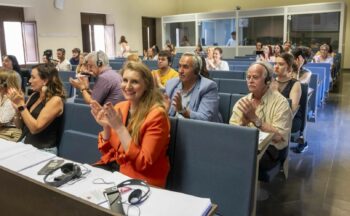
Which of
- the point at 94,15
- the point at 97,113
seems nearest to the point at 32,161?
the point at 97,113

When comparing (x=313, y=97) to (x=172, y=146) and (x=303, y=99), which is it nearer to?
(x=303, y=99)

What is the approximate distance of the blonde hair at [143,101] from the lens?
1837 mm

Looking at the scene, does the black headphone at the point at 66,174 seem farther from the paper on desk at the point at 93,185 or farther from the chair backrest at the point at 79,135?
the chair backrest at the point at 79,135

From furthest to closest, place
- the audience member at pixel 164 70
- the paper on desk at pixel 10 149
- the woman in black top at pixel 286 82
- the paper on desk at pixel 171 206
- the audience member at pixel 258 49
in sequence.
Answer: the audience member at pixel 258 49
the audience member at pixel 164 70
the woman in black top at pixel 286 82
the paper on desk at pixel 10 149
the paper on desk at pixel 171 206

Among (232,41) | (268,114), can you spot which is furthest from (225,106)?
(232,41)

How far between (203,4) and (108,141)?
13.7 m

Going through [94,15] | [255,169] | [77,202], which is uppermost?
[94,15]

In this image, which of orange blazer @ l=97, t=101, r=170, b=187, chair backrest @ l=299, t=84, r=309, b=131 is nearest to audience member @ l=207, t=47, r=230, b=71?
chair backrest @ l=299, t=84, r=309, b=131

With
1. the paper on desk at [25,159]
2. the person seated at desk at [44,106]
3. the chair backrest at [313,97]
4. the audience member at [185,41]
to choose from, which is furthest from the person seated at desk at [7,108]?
the audience member at [185,41]

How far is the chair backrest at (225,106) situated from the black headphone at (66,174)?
1594mm

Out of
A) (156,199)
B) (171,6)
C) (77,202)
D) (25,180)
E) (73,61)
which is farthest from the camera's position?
(171,6)

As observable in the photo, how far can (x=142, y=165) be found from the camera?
5.71 ft

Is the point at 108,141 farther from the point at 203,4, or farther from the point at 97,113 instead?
the point at 203,4

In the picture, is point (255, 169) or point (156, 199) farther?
point (255, 169)
